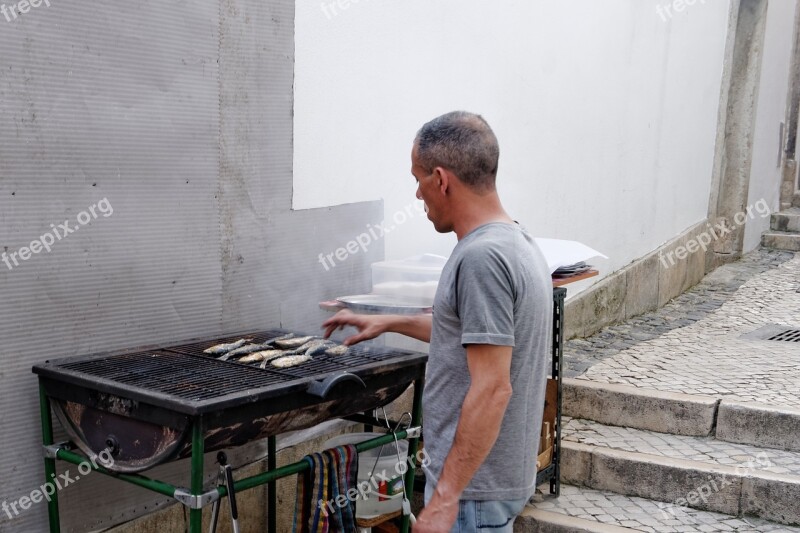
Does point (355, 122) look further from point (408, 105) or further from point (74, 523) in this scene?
point (74, 523)

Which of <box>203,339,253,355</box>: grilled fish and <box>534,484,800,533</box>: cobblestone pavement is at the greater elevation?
<box>203,339,253,355</box>: grilled fish

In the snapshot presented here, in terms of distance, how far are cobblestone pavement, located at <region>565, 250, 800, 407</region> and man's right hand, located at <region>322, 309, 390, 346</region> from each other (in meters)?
3.03

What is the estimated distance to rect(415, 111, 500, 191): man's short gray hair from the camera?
101 inches

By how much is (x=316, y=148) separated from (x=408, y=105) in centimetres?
→ 97

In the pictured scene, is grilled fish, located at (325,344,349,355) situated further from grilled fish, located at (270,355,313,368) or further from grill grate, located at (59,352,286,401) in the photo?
grill grate, located at (59,352,286,401)

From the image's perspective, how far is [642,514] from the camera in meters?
4.79

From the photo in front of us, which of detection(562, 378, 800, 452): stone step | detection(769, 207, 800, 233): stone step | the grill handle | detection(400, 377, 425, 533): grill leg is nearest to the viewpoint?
the grill handle

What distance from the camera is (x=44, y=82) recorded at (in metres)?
3.10

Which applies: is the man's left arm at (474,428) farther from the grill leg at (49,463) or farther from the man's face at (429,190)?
the grill leg at (49,463)

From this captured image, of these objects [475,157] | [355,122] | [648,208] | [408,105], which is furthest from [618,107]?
[475,157]
